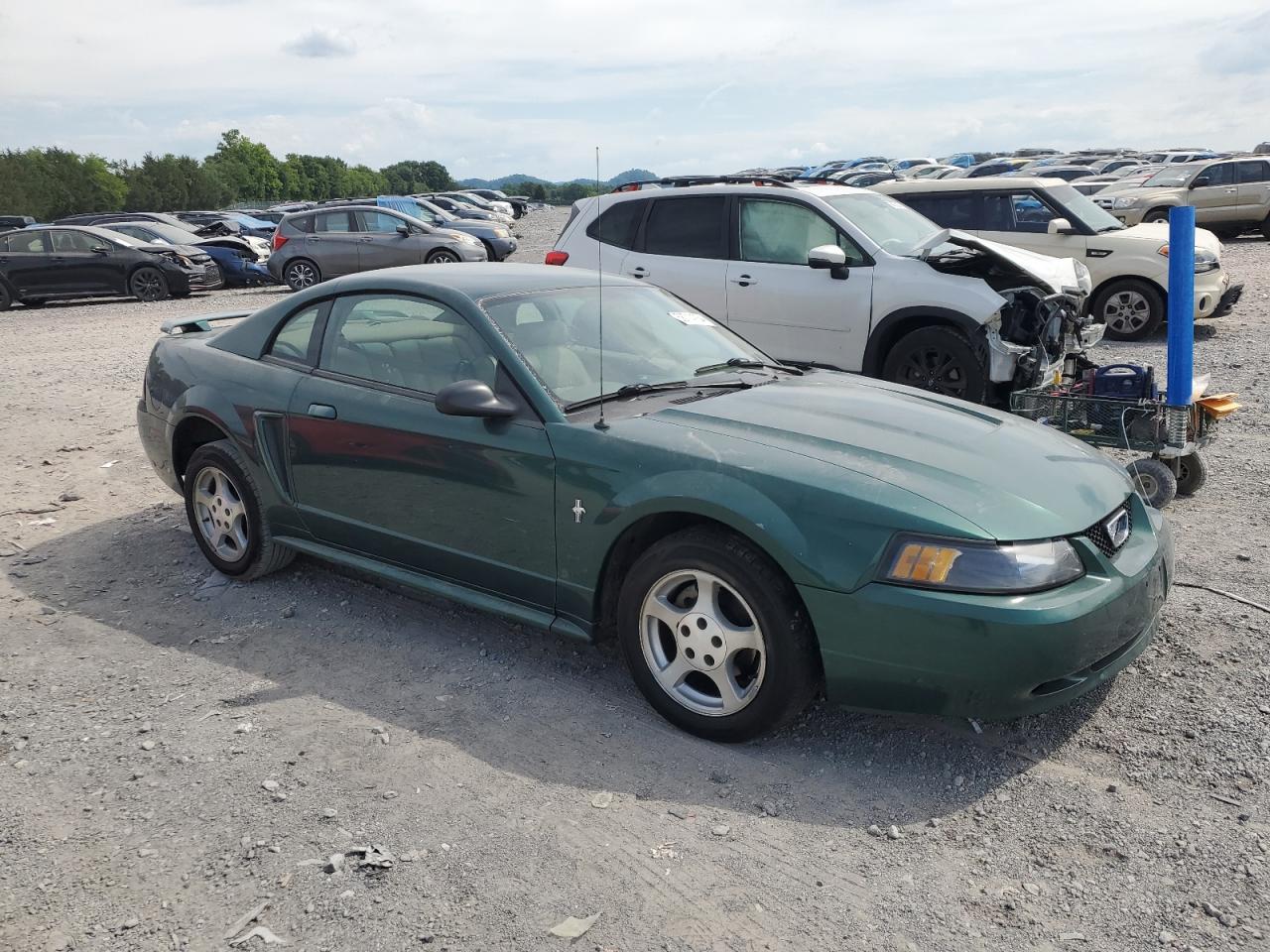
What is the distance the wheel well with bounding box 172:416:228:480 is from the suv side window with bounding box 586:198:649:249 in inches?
190

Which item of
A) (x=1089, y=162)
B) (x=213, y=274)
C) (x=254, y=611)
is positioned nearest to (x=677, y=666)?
(x=254, y=611)

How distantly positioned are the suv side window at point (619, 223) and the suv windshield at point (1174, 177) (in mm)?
17261

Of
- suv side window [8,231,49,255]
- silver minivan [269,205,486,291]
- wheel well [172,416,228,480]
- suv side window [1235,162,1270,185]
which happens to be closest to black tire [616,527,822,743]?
wheel well [172,416,228,480]

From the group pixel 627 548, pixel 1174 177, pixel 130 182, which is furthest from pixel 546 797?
pixel 130 182

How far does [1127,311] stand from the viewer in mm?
11078

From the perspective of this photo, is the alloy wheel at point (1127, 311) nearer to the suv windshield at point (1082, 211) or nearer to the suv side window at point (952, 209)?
the suv windshield at point (1082, 211)

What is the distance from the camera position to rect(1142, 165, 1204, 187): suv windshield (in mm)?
21875

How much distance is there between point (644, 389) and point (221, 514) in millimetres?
2314

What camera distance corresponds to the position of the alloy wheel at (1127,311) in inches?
433

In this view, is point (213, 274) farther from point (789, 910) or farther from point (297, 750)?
point (789, 910)

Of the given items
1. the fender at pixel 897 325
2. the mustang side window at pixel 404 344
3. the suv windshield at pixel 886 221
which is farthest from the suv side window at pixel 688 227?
the mustang side window at pixel 404 344

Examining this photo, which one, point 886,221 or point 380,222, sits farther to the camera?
point 380,222

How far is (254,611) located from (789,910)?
3.02 meters

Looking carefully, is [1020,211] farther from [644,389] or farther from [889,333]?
[644,389]
